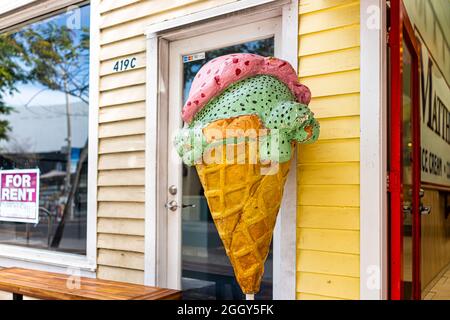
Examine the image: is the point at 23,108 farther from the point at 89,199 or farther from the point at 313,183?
the point at 313,183

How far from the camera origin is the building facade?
76.5 inches

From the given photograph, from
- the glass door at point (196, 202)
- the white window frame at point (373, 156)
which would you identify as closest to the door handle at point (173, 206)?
the glass door at point (196, 202)

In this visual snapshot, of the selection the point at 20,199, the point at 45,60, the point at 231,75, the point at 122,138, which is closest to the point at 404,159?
the point at 231,75

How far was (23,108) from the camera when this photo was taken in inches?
181

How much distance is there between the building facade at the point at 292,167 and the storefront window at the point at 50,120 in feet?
0.08

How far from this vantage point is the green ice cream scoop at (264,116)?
1.77 metres

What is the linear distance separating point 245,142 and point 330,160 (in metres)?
0.50

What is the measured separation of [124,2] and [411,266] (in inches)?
96.1

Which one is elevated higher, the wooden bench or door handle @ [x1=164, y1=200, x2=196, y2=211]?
door handle @ [x1=164, y1=200, x2=196, y2=211]

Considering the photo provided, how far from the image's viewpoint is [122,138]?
2842mm

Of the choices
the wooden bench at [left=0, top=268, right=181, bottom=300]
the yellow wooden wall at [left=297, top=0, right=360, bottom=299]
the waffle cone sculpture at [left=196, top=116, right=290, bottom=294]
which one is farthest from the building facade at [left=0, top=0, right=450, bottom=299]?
the wooden bench at [left=0, top=268, right=181, bottom=300]

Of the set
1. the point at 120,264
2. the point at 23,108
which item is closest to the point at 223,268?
the point at 120,264

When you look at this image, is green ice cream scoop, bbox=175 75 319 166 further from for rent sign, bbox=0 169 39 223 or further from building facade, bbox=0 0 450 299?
for rent sign, bbox=0 169 39 223

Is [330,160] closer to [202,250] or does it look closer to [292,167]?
[292,167]
